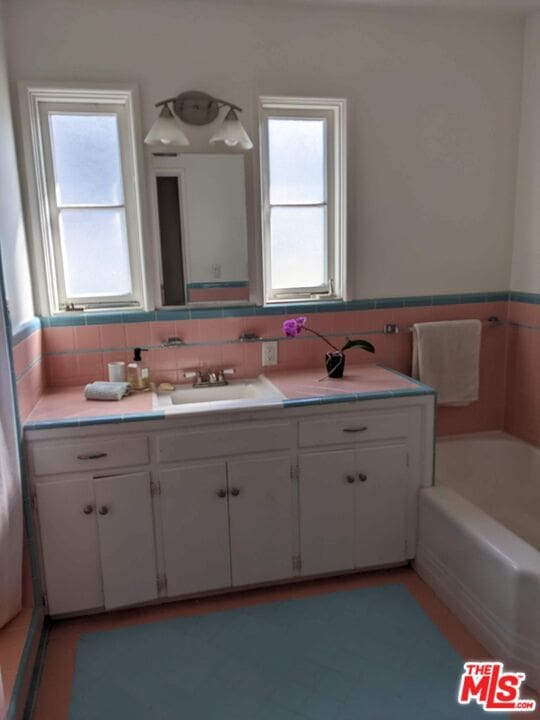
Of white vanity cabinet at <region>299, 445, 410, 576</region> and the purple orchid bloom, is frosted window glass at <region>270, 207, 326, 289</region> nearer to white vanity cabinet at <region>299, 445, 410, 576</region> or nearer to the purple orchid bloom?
the purple orchid bloom

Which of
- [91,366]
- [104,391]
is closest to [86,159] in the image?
[91,366]

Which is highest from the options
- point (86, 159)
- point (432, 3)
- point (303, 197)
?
point (432, 3)

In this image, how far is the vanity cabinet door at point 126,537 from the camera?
2.07 m

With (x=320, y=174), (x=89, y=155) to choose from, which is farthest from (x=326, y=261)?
(x=89, y=155)

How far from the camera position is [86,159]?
2.42 m

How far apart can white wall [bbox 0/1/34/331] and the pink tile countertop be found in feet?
1.18

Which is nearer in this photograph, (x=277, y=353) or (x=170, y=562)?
(x=170, y=562)

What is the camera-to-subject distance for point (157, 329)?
252 centimetres

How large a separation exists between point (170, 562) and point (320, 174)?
1926 millimetres

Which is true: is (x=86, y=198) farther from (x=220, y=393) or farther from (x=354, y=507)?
(x=354, y=507)

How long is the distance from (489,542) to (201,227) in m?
1.79

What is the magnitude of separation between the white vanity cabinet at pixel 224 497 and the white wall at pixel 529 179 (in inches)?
41.2

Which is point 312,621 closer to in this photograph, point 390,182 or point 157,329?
point 157,329

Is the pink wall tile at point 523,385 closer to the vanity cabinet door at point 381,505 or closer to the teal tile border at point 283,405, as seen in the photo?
the teal tile border at point 283,405
